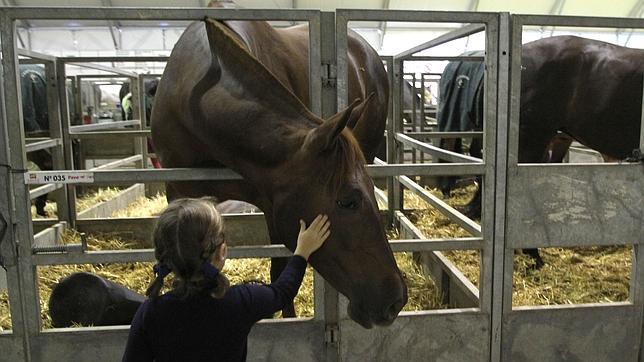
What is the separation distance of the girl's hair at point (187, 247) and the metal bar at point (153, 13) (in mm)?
979

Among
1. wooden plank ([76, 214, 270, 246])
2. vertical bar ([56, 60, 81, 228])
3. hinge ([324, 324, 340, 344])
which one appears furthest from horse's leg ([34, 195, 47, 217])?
hinge ([324, 324, 340, 344])

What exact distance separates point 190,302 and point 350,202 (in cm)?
58

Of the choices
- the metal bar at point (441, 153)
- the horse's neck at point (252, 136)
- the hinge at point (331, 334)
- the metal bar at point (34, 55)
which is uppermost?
the metal bar at point (34, 55)

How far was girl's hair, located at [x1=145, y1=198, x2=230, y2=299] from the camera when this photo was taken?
1.26 meters

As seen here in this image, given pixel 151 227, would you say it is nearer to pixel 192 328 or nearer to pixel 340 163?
pixel 340 163

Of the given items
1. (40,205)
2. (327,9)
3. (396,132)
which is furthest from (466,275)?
(327,9)

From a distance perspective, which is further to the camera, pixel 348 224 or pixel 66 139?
pixel 66 139

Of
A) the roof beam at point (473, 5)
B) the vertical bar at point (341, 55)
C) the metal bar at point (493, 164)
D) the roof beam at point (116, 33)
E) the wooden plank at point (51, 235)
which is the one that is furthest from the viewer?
the roof beam at point (116, 33)

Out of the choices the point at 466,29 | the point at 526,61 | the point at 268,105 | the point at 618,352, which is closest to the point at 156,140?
the point at 268,105

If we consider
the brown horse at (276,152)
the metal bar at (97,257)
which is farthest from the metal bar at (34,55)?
the metal bar at (97,257)

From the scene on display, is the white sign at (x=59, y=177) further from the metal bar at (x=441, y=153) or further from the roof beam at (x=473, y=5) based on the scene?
the roof beam at (x=473, y=5)

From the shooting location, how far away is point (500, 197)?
2266mm

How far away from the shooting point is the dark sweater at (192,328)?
4.22ft

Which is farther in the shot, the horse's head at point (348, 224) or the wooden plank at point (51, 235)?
the wooden plank at point (51, 235)
